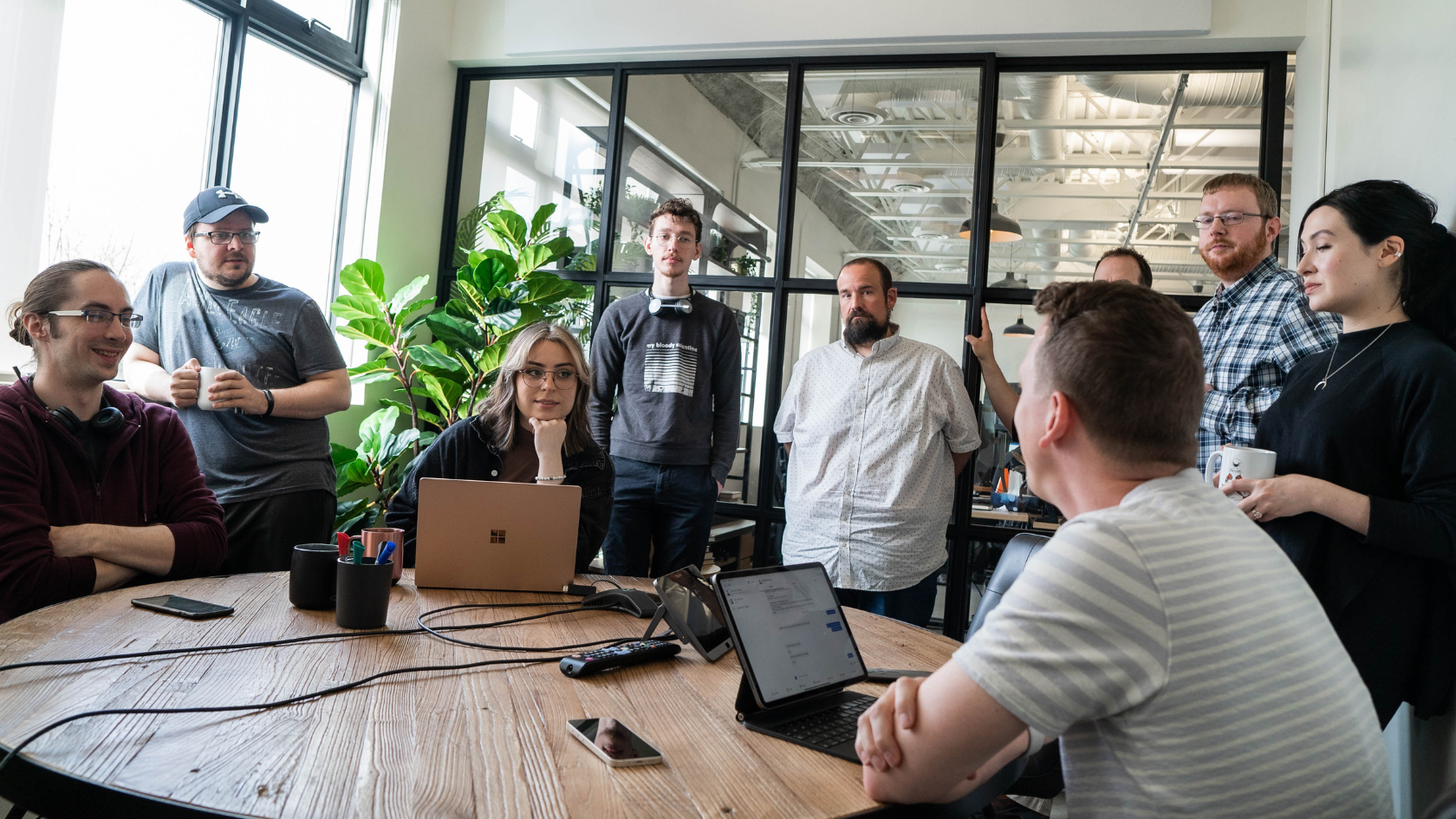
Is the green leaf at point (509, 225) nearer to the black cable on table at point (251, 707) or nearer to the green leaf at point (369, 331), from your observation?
the green leaf at point (369, 331)

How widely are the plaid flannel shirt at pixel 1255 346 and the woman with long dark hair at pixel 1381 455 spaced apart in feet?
0.78

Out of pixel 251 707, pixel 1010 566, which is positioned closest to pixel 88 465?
pixel 251 707

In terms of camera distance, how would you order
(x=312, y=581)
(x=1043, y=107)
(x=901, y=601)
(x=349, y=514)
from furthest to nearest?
(x=1043, y=107)
(x=349, y=514)
(x=901, y=601)
(x=312, y=581)

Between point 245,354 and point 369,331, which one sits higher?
point 369,331

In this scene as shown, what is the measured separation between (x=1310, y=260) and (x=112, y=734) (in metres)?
2.36

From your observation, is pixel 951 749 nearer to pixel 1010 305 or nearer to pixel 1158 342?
pixel 1158 342

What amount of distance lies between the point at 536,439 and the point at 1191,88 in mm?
3460

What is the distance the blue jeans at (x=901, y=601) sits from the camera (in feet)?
9.98

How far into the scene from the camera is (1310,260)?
6.56 feet

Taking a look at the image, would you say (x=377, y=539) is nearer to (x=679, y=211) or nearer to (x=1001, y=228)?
(x=679, y=211)

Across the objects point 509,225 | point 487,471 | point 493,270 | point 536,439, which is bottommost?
point 487,471

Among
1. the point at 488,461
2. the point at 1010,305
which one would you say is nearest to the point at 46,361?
the point at 488,461

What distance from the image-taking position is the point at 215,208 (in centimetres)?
265

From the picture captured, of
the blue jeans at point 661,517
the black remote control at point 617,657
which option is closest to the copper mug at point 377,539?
the black remote control at point 617,657
